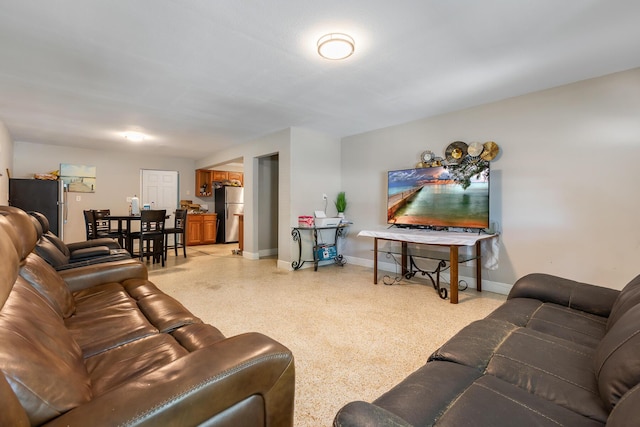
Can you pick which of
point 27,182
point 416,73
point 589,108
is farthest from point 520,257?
point 27,182

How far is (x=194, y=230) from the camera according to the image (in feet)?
25.0

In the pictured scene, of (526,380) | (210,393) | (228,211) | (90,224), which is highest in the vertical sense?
(228,211)

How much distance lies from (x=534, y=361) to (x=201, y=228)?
7672 millimetres

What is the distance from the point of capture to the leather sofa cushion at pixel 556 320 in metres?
1.42

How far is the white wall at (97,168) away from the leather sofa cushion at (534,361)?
7.80 meters

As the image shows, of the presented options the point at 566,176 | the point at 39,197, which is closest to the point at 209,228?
the point at 39,197

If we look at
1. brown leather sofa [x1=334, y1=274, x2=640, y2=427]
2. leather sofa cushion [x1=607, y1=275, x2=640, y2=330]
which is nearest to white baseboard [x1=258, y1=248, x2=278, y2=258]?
brown leather sofa [x1=334, y1=274, x2=640, y2=427]

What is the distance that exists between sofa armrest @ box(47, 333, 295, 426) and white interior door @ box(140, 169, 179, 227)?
7464 mm

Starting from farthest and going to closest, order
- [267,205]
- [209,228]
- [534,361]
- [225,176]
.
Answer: [225,176], [209,228], [267,205], [534,361]

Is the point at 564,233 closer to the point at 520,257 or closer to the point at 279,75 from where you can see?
the point at 520,257

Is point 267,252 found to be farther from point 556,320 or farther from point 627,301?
point 627,301

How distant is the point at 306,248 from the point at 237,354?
4139mm

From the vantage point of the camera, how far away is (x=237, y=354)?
0.90m

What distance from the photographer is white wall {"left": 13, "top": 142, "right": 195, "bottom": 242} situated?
5918mm
